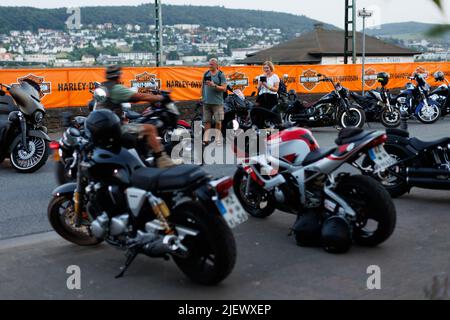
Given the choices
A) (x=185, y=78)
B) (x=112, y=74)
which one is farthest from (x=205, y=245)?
(x=185, y=78)

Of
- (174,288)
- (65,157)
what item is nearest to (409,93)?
(65,157)

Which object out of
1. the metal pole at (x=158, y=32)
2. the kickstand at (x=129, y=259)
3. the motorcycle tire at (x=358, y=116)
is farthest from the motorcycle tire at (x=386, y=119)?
the kickstand at (x=129, y=259)

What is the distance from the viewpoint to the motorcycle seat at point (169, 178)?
16.2 ft

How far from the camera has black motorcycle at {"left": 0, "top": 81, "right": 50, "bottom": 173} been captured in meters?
10.5

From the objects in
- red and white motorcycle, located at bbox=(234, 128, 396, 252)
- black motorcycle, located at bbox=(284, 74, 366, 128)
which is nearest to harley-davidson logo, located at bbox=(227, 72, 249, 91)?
black motorcycle, located at bbox=(284, 74, 366, 128)

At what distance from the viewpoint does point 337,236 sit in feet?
19.2

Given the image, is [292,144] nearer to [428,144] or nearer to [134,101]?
[134,101]

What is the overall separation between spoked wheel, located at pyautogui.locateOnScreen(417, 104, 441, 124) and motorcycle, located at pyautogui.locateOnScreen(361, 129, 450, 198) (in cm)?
1034

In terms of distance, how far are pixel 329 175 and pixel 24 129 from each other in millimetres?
6022

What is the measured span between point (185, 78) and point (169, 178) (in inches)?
574

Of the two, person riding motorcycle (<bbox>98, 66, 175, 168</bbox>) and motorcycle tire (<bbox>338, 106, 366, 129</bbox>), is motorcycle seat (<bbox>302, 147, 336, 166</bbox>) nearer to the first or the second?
person riding motorcycle (<bbox>98, 66, 175, 168</bbox>)

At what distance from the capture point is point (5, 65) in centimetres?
1786

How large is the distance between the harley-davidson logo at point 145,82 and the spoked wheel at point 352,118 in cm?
529

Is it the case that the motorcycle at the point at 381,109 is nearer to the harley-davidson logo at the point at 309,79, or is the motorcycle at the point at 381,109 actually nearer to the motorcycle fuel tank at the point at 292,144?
the harley-davidson logo at the point at 309,79
